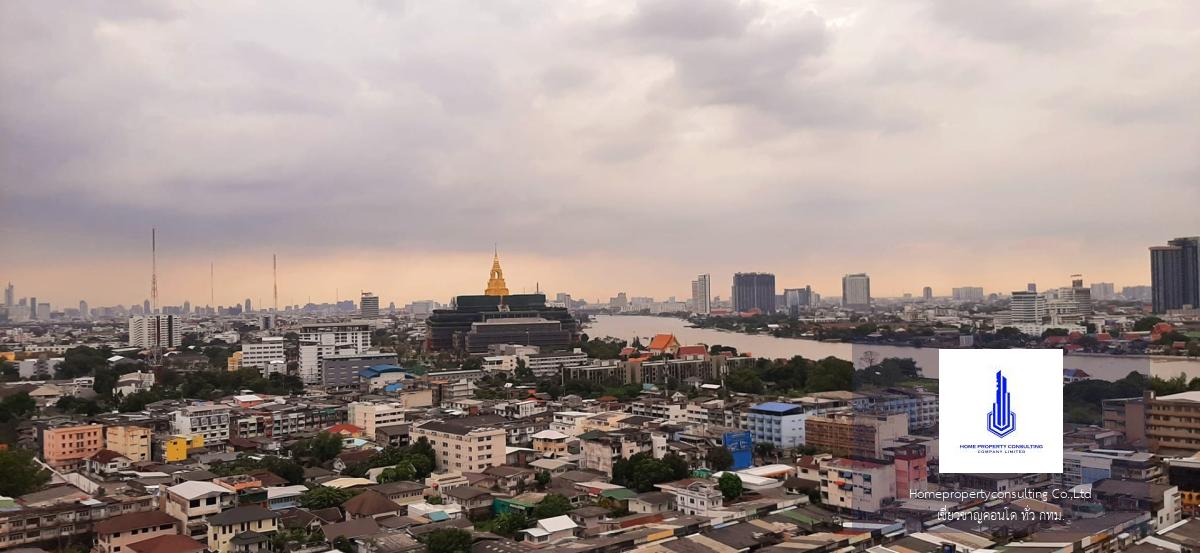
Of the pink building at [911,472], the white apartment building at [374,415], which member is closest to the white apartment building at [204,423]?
the white apartment building at [374,415]

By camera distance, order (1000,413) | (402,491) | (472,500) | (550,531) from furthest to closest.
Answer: (402,491) → (472,500) → (550,531) → (1000,413)

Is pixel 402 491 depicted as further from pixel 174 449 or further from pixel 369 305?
pixel 369 305

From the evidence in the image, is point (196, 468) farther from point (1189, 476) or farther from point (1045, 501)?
point (1189, 476)

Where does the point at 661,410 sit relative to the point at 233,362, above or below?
below

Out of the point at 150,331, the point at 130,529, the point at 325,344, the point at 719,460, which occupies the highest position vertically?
the point at 150,331

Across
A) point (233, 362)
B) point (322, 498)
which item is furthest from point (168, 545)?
point (233, 362)

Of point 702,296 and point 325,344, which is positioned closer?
point 325,344

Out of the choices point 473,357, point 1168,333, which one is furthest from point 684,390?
point 1168,333

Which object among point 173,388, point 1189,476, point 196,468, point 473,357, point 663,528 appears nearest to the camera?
point 663,528
